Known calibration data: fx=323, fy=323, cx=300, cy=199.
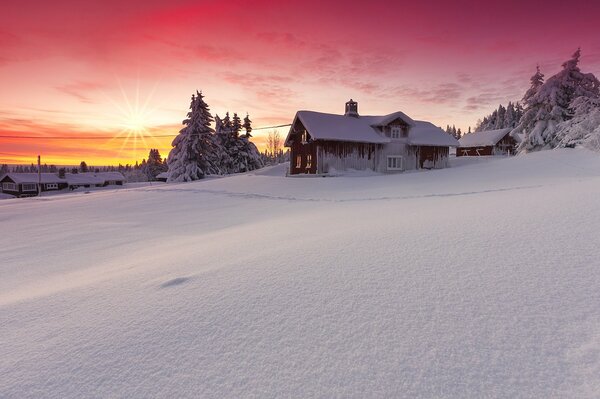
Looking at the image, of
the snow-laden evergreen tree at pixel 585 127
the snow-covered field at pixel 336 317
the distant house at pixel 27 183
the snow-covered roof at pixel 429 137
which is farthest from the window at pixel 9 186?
the snow-laden evergreen tree at pixel 585 127

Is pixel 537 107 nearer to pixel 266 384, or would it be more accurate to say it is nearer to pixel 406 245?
pixel 406 245

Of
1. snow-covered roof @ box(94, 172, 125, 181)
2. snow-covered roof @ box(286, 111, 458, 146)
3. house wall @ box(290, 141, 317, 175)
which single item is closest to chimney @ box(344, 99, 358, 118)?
snow-covered roof @ box(286, 111, 458, 146)

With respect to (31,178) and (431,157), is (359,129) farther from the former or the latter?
(31,178)

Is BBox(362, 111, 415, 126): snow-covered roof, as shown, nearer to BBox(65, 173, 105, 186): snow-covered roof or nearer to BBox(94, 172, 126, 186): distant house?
BBox(65, 173, 105, 186): snow-covered roof

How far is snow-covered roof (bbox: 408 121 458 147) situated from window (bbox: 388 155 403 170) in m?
2.06

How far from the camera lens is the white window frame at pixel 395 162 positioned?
32188mm

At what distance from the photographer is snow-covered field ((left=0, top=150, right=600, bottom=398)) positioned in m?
2.25

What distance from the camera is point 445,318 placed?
2.78 m

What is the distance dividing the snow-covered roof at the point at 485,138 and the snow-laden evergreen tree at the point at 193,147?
43.5 metres

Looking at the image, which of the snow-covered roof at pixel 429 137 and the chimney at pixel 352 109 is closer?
the snow-covered roof at pixel 429 137

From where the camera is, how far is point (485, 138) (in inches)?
2243

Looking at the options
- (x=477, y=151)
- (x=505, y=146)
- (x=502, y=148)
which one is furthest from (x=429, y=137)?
(x=505, y=146)

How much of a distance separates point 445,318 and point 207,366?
78.7 inches

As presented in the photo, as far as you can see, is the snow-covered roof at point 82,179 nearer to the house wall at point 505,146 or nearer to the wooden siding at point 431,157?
the wooden siding at point 431,157
